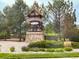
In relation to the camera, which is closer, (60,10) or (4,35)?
(4,35)

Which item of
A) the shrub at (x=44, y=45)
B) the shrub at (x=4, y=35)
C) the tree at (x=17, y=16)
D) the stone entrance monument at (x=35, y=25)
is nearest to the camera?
the shrub at (x=44, y=45)

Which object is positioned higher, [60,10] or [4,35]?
[60,10]

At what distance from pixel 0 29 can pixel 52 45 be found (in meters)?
17.9

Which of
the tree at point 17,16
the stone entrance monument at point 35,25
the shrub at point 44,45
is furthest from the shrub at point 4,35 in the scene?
Answer: the shrub at point 44,45

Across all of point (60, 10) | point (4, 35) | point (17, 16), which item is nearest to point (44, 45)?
point (17, 16)

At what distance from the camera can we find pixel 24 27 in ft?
150

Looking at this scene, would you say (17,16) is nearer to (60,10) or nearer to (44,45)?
(60,10)

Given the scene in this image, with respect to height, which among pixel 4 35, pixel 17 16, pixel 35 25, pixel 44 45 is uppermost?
pixel 17 16

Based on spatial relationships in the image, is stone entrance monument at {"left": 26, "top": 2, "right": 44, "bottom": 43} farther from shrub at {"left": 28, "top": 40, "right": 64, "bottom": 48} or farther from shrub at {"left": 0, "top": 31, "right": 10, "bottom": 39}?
shrub at {"left": 28, "top": 40, "right": 64, "bottom": 48}

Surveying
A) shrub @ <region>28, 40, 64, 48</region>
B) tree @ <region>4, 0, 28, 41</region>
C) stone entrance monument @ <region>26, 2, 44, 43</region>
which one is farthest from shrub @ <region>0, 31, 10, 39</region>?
shrub @ <region>28, 40, 64, 48</region>


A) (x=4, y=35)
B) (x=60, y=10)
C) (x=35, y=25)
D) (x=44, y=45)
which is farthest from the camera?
(x=60, y=10)

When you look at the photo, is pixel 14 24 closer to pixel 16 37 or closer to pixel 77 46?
pixel 16 37

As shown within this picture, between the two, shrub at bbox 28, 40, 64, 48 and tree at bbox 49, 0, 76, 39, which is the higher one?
tree at bbox 49, 0, 76, 39

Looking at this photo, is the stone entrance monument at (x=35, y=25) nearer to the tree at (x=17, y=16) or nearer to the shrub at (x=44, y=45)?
the tree at (x=17, y=16)
